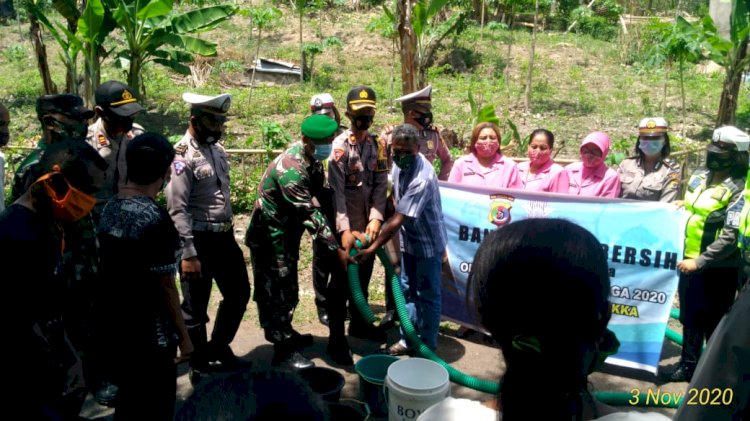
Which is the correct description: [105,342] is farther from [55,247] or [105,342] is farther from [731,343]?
[731,343]

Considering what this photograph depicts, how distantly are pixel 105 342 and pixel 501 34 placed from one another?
20.7 metres

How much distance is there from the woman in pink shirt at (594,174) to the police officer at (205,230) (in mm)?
2892

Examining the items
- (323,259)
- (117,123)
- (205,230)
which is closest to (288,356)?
(323,259)

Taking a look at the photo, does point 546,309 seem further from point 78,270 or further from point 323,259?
point 323,259

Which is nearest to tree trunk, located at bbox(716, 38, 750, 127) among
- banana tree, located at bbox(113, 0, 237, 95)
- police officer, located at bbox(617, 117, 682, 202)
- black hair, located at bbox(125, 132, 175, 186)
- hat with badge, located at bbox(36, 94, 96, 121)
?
police officer, located at bbox(617, 117, 682, 202)

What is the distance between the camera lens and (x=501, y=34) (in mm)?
21688

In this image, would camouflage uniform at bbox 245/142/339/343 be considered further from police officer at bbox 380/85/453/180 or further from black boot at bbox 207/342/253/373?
police officer at bbox 380/85/453/180

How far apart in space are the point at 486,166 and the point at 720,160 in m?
1.81

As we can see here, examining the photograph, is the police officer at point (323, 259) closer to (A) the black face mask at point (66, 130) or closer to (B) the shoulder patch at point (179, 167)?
(B) the shoulder patch at point (179, 167)

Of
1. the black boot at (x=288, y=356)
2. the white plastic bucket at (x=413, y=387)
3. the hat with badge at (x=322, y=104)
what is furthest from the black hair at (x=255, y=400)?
the hat with badge at (x=322, y=104)

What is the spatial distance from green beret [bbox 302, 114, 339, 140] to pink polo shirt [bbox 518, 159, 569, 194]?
6.36 ft

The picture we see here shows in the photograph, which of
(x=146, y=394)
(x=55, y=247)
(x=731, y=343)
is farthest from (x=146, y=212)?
(x=731, y=343)

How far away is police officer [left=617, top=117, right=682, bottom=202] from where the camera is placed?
496 cm

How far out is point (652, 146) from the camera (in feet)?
16.4
